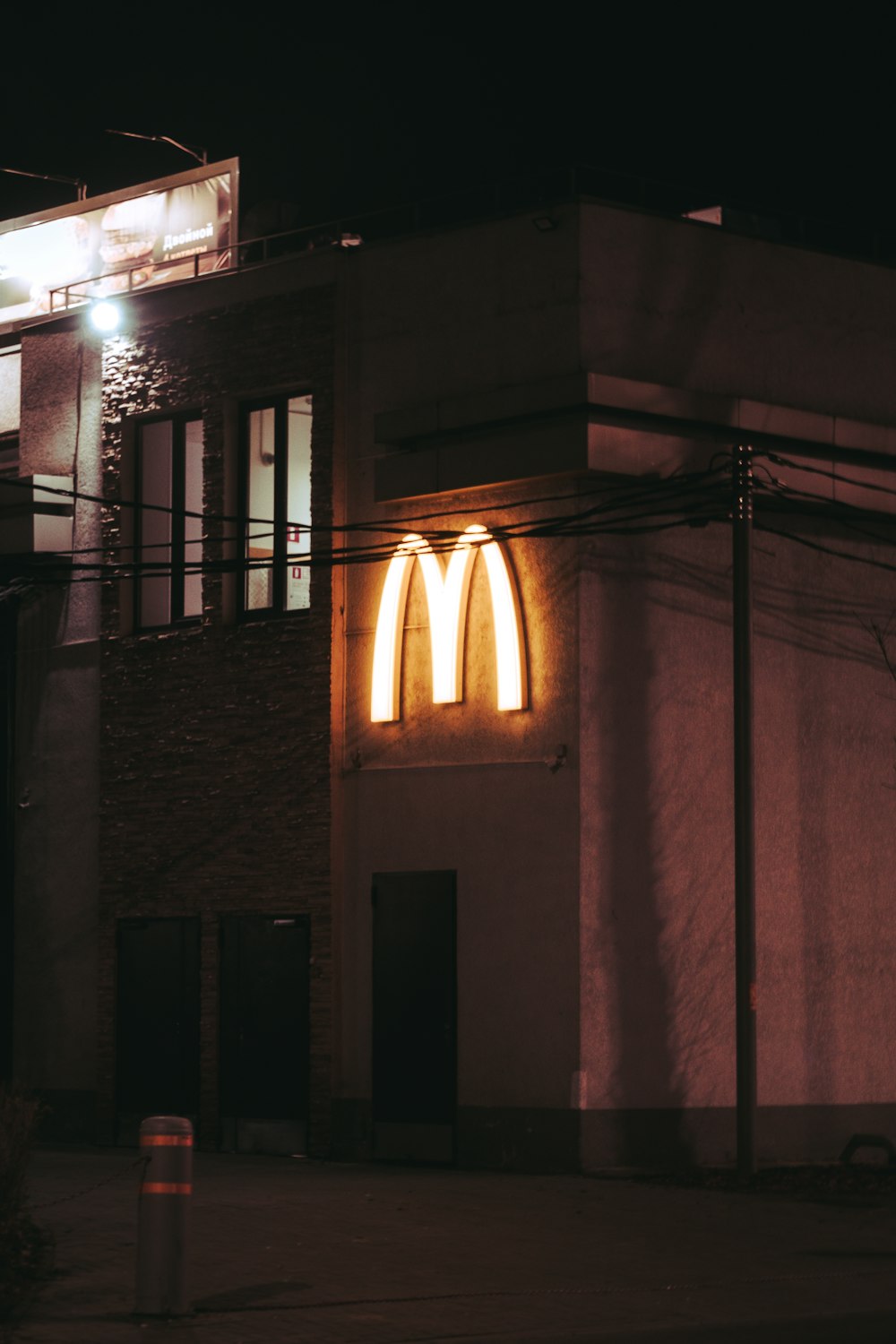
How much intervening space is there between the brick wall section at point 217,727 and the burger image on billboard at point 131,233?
4823 mm

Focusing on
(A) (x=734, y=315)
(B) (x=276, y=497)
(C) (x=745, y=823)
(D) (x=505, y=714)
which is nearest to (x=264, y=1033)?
(D) (x=505, y=714)

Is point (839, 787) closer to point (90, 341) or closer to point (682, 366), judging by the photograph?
point (682, 366)

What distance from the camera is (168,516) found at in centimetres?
2130

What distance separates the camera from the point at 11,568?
2216 cm

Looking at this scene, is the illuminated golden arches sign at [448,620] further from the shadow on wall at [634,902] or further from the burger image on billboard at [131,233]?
A: the burger image on billboard at [131,233]

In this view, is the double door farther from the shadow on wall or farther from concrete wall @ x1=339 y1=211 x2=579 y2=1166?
the shadow on wall

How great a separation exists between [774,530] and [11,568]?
8.69 metres

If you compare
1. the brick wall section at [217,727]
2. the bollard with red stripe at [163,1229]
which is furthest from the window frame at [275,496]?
the bollard with red stripe at [163,1229]

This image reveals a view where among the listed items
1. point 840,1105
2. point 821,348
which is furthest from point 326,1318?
point 821,348

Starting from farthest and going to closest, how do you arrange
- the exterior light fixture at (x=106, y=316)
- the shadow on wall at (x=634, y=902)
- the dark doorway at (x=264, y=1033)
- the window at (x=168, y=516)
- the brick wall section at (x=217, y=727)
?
1. the exterior light fixture at (x=106, y=316)
2. the window at (x=168, y=516)
3. the brick wall section at (x=217, y=727)
4. the dark doorway at (x=264, y=1033)
5. the shadow on wall at (x=634, y=902)

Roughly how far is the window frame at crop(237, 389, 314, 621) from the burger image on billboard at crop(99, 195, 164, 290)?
6010 mm

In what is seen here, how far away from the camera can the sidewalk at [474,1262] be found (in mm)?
10516

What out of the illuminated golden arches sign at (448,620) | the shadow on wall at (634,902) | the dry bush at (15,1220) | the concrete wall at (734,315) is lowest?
the dry bush at (15,1220)

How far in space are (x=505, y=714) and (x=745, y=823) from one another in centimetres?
240
